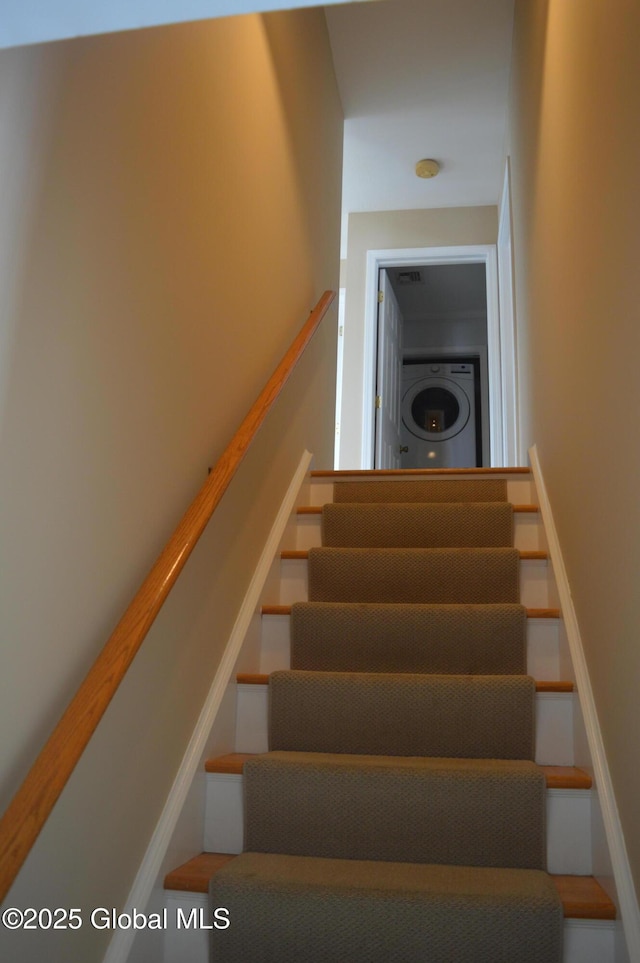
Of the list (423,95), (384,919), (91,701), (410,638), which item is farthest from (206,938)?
(423,95)

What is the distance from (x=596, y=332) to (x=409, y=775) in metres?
1.16

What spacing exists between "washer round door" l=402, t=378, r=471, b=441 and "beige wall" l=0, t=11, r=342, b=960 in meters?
5.32

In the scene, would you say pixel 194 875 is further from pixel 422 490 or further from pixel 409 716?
pixel 422 490

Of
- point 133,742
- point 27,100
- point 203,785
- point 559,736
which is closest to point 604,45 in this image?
point 27,100

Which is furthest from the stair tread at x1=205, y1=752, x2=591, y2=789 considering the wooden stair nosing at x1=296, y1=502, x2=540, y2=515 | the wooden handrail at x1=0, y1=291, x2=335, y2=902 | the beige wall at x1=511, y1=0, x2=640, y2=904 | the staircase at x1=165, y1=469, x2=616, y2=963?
the wooden stair nosing at x1=296, y1=502, x2=540, y2=515

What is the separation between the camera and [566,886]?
5.22ft

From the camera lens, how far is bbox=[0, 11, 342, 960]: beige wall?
1139 mm

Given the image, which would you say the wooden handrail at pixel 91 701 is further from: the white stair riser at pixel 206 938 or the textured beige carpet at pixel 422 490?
the textured beige carpet at pixel 422 490

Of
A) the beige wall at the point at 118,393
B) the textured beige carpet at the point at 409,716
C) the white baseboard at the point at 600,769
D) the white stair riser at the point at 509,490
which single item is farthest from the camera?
the white stair riser at the point at 509,490

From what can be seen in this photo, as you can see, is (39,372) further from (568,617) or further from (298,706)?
(568,617)

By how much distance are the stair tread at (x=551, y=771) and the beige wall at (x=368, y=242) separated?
3600 mm

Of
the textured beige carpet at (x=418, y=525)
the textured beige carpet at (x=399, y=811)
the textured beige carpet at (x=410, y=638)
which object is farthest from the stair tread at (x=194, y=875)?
the textured beige carpet at (x=418, y=525)

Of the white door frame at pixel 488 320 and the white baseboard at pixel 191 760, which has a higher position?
the white door frame at pixel 488 320

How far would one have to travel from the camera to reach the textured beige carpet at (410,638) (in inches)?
87.7
